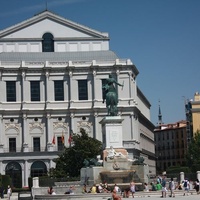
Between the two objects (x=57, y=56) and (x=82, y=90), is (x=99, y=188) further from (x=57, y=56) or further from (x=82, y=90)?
(x=57, y=56)

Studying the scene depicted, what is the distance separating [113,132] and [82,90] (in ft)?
189

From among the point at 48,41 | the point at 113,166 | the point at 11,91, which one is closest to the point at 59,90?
the point at 11,91

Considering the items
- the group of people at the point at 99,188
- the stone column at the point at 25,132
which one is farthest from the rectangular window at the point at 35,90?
the group of people at the point at 99,188

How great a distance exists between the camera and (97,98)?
10769 centimetres

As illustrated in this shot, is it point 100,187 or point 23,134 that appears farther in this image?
point 23,134

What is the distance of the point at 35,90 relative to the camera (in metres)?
108

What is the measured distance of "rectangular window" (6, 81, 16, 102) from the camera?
10719 cm

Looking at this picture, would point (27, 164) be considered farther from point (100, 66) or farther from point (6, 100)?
point (100, 66)

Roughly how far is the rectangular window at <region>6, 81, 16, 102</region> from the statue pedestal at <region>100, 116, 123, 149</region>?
5731 cm

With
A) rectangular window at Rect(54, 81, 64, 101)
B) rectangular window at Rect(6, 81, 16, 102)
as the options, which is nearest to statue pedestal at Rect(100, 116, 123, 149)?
rectangular window at Rect(54, 81, 64, 101)

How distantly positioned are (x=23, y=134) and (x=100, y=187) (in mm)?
59741

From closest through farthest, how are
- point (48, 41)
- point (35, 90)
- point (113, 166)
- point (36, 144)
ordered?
point (113, 166) → point (36, 144) → point (35, 90) → point (48, 41)

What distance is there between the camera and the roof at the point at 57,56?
111375 mm

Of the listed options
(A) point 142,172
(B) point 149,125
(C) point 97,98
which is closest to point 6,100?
(C) point 97,98
